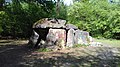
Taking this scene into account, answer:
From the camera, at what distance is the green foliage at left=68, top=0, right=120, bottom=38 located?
1125 inches

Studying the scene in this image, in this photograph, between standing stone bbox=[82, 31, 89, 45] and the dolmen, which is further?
standing stone bbox=[82, 31, 89, 45]

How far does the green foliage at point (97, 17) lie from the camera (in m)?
28.6

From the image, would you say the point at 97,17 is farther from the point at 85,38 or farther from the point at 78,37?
the point at 78,37

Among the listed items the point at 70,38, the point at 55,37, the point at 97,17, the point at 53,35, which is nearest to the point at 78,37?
the point at 70,38

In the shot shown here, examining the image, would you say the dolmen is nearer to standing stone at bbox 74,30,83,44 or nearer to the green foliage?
standing stone at bbox 74,30,83,44

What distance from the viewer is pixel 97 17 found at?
3053cm

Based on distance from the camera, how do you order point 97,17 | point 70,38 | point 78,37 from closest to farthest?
point 70,38 → point 78,37 → point 97,17

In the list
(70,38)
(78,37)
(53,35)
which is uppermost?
(53,35)

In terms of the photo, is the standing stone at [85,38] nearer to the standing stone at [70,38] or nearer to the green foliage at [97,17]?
the standing stone at [70,38]

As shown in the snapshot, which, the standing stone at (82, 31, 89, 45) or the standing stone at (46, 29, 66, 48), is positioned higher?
the standing stone at (46, 29, 66, 48)

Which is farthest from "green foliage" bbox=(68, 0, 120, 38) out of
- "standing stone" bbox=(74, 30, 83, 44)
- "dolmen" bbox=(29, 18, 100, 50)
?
"dolmen" bbox=(29, 18, 100, 50)

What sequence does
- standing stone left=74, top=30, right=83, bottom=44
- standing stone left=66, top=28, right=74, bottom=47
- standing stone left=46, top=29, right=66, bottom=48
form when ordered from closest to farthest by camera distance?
standing stone left=46, top=29, right=66, bottom=48 < standing stone left=66, top=28, right=74, bottom=47 < standing stone left=74, top=30, right=83, bottom=44

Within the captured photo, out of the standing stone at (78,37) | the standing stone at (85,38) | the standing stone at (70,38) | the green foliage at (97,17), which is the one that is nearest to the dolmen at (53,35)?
the standing stone at (70,38)

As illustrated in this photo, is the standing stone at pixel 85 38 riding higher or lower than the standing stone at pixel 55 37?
lower
